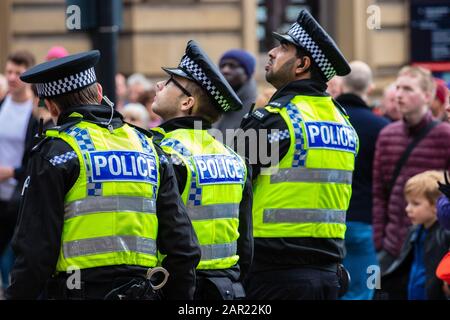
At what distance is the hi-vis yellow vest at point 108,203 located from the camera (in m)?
5.02

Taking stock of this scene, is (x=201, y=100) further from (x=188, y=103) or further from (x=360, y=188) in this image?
(x=360, y=188)

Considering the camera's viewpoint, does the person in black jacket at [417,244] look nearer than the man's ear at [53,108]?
No

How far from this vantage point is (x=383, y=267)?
28.8 ft

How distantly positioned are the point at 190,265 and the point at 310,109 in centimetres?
145

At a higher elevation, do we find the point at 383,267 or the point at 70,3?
the point at 70,3

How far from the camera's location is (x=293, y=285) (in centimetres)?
639

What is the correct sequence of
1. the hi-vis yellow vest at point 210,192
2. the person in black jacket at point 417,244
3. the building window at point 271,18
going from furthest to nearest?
the building window at point 271,18, the person in black jacket at point 417,244, the hi-vis yellow vest at point 210,192

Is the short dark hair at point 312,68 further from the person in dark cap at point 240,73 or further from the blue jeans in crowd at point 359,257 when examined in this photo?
the person in dark cap at point 240,73

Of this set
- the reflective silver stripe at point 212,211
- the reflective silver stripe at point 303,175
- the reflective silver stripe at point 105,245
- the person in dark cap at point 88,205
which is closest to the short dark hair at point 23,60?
the reflective silver stripe at point 303,175

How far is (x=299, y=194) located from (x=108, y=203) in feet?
5.15

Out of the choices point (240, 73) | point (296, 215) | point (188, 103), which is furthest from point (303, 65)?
point (240, 73)

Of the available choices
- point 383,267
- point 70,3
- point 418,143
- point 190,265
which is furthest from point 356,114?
point 190,265

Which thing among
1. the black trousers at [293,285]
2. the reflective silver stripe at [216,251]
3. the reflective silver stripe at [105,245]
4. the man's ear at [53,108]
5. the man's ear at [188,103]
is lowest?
the black trousers at [293,285]
